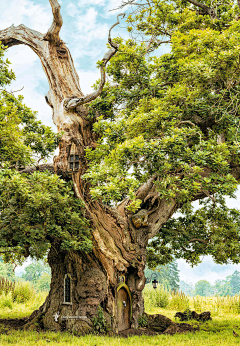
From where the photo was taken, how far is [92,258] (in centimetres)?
917

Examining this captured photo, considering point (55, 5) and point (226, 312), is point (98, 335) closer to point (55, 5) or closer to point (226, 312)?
point (226, 312)

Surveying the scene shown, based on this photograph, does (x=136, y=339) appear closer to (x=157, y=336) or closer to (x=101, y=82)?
(x=157, y=336)

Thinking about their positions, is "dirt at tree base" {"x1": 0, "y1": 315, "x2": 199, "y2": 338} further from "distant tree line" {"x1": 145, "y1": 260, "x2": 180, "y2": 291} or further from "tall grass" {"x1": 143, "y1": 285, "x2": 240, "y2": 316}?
"distant tree line" {"x1": 145, "y1": 260, "x2": 180, "y2": 291}

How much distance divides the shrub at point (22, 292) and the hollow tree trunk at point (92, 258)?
5.46 m

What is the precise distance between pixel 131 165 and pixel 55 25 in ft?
22.9

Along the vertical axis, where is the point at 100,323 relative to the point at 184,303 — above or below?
above

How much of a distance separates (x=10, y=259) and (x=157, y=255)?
6446 mm

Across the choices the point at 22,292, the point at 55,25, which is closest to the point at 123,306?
the point at 22,292

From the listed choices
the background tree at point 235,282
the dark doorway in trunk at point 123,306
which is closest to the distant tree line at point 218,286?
the background tree at point 235,282

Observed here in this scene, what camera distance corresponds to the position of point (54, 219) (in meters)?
7.95

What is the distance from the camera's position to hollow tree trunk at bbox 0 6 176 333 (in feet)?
28.8

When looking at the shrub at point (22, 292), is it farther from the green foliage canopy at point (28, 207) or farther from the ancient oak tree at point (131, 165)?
the green foliage canopy at point (28, 207)

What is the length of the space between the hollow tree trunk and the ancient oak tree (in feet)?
0.12

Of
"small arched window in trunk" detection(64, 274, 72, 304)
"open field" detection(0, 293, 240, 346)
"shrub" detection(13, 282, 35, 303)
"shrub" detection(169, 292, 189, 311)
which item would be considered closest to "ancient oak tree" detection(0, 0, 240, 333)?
"small arched window in trunk" detection(64, 274, 72, 304)
